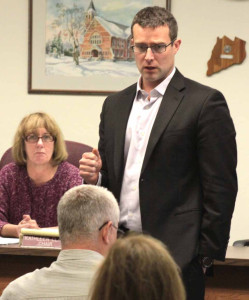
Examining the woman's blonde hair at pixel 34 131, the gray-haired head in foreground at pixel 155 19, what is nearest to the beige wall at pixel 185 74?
the woman's blonde hair at pixel 34 131

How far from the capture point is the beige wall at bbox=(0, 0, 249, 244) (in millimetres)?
4934

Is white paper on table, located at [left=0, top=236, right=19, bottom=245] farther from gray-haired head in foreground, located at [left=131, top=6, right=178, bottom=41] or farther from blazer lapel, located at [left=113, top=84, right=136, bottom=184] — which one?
gray-haired head in foreground, located at [left=131, top=6, right=178, bottom=41]

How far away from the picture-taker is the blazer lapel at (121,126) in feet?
8.73

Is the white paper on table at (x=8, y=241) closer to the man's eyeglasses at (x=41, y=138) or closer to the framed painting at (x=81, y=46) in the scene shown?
the man's eyeglasses at (x=41, y=138)

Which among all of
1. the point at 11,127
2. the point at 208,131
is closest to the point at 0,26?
the point at 11,127

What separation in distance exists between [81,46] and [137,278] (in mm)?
3930

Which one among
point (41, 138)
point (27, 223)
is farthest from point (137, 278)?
point (41, 138)

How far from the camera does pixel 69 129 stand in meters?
5.15

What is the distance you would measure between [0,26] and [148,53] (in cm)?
281

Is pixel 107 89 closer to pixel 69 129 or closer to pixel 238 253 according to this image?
pixel 69 129

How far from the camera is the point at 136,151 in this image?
8.69 feet

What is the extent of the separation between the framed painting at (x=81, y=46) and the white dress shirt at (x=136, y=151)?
235 centimetres

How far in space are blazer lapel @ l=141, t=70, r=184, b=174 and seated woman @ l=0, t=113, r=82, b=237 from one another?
4.59ft

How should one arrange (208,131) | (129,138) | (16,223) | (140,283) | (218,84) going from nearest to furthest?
(140,283), (208,131), (129,138), (16,223), (218,84)
